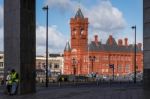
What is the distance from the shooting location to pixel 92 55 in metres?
183

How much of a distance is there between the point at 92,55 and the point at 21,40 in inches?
6085

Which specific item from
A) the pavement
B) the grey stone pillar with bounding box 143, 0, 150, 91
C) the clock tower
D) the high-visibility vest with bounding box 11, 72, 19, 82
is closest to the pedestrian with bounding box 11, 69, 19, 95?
the high-visibility vest with bounding box 11, 72, 19, 82

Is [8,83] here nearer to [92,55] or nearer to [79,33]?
[92,55]

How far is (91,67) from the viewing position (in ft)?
590

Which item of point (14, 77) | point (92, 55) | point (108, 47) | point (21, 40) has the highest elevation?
point (108, 47)

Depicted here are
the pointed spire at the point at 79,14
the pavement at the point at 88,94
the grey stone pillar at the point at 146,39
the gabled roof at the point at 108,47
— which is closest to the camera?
the pavement at the point at 88,94

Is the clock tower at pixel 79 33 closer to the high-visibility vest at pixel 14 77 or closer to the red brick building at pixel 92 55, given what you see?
the red brick building at pixel 92 55

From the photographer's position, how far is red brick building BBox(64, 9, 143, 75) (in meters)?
184

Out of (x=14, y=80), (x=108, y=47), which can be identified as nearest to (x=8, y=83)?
(x=14, y=80)

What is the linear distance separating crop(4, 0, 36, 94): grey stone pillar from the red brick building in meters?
149

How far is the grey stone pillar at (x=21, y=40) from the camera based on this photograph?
2905cm

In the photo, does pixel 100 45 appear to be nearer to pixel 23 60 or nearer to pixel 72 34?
pixel 72 34

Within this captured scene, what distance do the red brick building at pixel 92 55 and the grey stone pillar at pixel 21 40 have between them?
490 feet

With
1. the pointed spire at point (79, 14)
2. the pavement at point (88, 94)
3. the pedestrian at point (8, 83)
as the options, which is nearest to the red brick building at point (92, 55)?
the pointed spire at point (79, 14)
